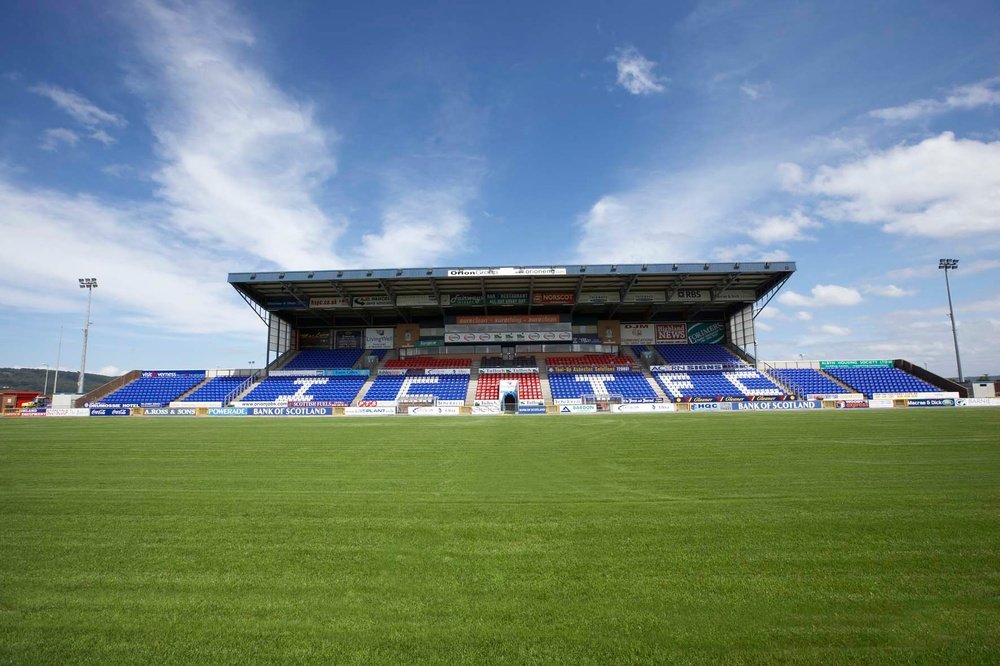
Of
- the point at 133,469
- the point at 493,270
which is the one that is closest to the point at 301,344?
the point at 493,270

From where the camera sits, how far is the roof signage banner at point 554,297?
41406mm

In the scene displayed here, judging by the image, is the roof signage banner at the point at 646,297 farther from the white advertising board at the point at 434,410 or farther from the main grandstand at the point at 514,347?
the white advertising board at the point at 434,410

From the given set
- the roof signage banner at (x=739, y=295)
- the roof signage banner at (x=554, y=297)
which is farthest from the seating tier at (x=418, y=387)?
the roof signage banner at (x=739, y=295)

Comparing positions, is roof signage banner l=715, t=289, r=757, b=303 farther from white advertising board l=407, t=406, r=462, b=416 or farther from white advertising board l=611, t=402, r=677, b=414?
white advertising board l=407, t=406, r=462, b=416

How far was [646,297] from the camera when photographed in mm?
41438

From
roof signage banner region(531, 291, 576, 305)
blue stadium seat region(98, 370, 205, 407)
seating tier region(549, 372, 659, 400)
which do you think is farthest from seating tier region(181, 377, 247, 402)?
seating tier region(549, 372, 659, 400)

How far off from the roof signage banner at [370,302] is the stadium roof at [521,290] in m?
0.09

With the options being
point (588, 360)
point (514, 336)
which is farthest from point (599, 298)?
point (514, 336)

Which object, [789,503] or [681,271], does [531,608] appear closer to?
[789,503]

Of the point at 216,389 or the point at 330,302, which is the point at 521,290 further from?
the point at 216,389

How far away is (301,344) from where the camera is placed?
159 ft

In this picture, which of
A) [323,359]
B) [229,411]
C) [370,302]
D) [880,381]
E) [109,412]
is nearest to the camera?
[109,412]

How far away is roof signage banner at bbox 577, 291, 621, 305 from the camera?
41.5m

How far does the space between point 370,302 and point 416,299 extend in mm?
4311
